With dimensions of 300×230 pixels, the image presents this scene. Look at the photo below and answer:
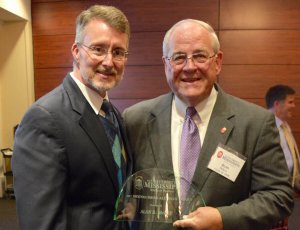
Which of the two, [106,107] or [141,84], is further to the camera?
[141,84]

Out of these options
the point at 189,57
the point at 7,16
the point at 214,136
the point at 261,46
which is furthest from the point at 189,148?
the point at 7,16

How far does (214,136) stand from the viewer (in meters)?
1.41

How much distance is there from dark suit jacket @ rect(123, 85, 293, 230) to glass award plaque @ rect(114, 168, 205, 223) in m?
0.07

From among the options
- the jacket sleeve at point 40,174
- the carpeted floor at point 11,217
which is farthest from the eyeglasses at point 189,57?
the carpeted floor at point 11,217

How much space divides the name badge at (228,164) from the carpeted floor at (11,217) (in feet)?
8.89

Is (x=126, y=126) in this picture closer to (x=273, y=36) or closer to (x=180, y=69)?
(x=180, y=69)

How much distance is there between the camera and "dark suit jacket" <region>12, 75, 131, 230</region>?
3.50ft

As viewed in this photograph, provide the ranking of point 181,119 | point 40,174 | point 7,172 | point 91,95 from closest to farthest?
1. point 40,174
2. point 91,95
3. point 181,119
4. point 7,172

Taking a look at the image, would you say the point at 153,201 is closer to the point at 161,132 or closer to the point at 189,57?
the point at 161,132

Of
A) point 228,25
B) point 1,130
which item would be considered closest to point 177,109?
point 228,25

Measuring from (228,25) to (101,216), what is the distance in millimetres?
3732

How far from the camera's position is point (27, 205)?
1.07 metres

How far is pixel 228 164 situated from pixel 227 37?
3.33m

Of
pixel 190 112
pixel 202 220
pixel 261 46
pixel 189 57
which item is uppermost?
pixel 261 46
